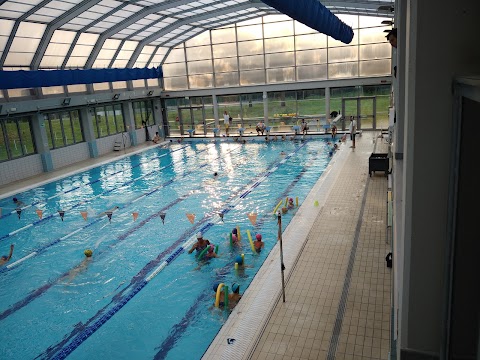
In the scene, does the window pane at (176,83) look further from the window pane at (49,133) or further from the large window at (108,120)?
the window pane at (49,133)

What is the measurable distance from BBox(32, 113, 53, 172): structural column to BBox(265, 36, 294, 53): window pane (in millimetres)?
12459

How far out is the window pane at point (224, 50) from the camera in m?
22.5

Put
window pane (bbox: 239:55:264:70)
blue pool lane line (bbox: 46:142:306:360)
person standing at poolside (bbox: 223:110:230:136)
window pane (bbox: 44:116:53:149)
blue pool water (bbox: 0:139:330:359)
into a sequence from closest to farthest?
1. blue pool lane line (bbox: 46:142:306:360)
2. blue pool water (bbox: 0:139:330:359)
3. window pane (bbox: 44:116:53:149)
4. window pane (bbox: 239:55:264:70)
5. person standing at poolside (bbox: 223:110:230:136)

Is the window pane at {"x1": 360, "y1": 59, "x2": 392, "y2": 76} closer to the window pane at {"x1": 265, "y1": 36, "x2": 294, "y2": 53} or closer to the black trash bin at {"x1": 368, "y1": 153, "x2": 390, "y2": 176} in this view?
the window pane at {"x1": 265, "y1": 36, "x2": 294, "y2": 53}

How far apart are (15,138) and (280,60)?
1396 centimetres

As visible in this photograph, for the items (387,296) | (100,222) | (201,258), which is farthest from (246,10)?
(387,296)

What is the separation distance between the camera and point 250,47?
22.2 m

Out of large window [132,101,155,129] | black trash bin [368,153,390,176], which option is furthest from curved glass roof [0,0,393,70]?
black trash bin [368,153,390,176]

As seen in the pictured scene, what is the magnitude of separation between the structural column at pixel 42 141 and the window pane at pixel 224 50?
10.7 metres

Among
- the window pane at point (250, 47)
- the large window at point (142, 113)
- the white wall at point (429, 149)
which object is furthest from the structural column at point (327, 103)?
the white wall at point (429, 149)

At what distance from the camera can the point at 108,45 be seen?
18484 mm

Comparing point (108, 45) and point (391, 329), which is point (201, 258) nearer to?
point (391, 329)

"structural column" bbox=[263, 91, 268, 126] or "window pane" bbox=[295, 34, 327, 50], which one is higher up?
"window pane" bbox=[295, 34, 327, 50]

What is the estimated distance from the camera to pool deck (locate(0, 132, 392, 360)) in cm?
438
